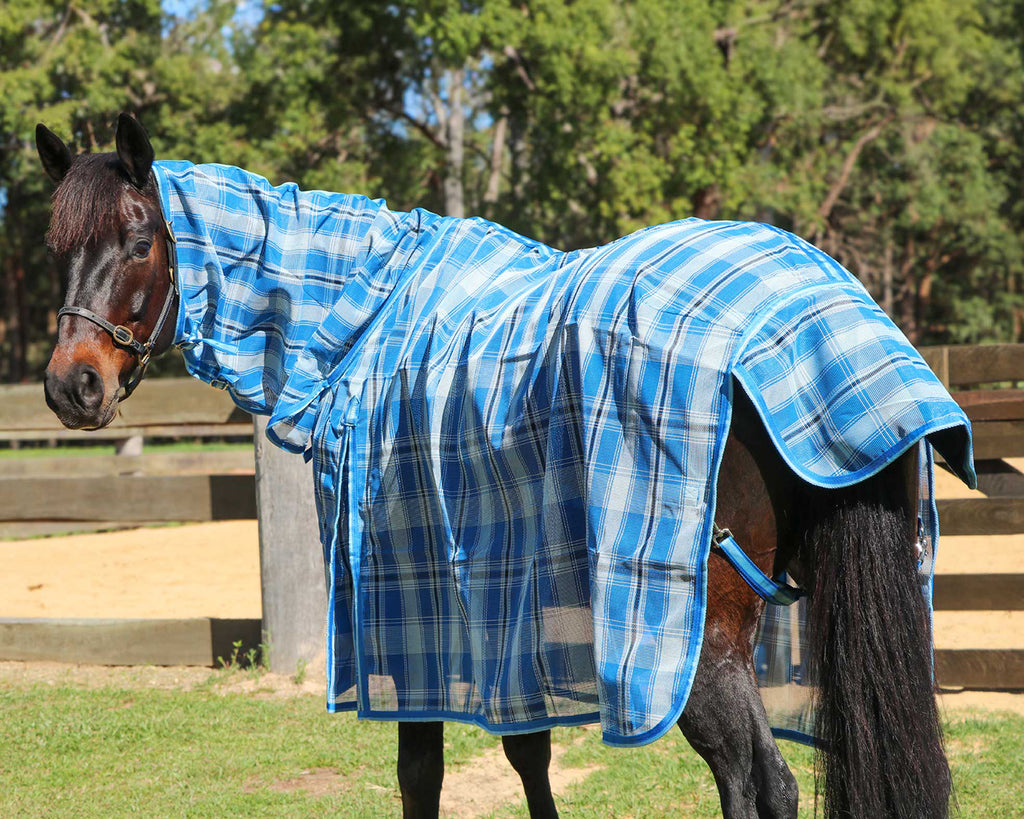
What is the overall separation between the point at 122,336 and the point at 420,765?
1.36m

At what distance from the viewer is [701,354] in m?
1.95

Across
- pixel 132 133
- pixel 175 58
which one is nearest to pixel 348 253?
pixel 132 133

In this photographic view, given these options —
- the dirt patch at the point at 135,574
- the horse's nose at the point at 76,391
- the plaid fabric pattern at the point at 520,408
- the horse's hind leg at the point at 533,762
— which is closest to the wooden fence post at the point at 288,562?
the dirt patch at the point at 135,574

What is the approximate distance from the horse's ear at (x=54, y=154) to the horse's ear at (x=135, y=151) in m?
0.24

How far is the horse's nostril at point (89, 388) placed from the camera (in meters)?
2.53

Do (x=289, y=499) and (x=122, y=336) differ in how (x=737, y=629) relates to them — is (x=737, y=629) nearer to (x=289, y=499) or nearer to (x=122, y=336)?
(x=122, y=336)

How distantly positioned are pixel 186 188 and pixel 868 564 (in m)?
1.96

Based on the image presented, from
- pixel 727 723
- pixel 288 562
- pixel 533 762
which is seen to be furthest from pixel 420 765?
pixel 288 562

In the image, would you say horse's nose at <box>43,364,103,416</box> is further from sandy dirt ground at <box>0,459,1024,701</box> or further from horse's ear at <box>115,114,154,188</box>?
sandy dirt ground at <box>0,459,1024,701</box>

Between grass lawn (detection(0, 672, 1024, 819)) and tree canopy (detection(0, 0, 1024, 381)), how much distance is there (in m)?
15.9

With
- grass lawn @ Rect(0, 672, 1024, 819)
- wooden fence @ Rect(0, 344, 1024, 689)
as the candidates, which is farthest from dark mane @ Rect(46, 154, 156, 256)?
grass lawn @ Rect(0, 672, 1024, 819)

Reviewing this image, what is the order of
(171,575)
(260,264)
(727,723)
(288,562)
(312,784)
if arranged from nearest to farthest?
(727,723), (260,264), (312,784), (288,562), (171,575)

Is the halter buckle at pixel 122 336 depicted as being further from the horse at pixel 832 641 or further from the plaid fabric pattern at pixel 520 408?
the horse at pixel 832 641

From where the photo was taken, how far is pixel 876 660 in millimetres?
2004
